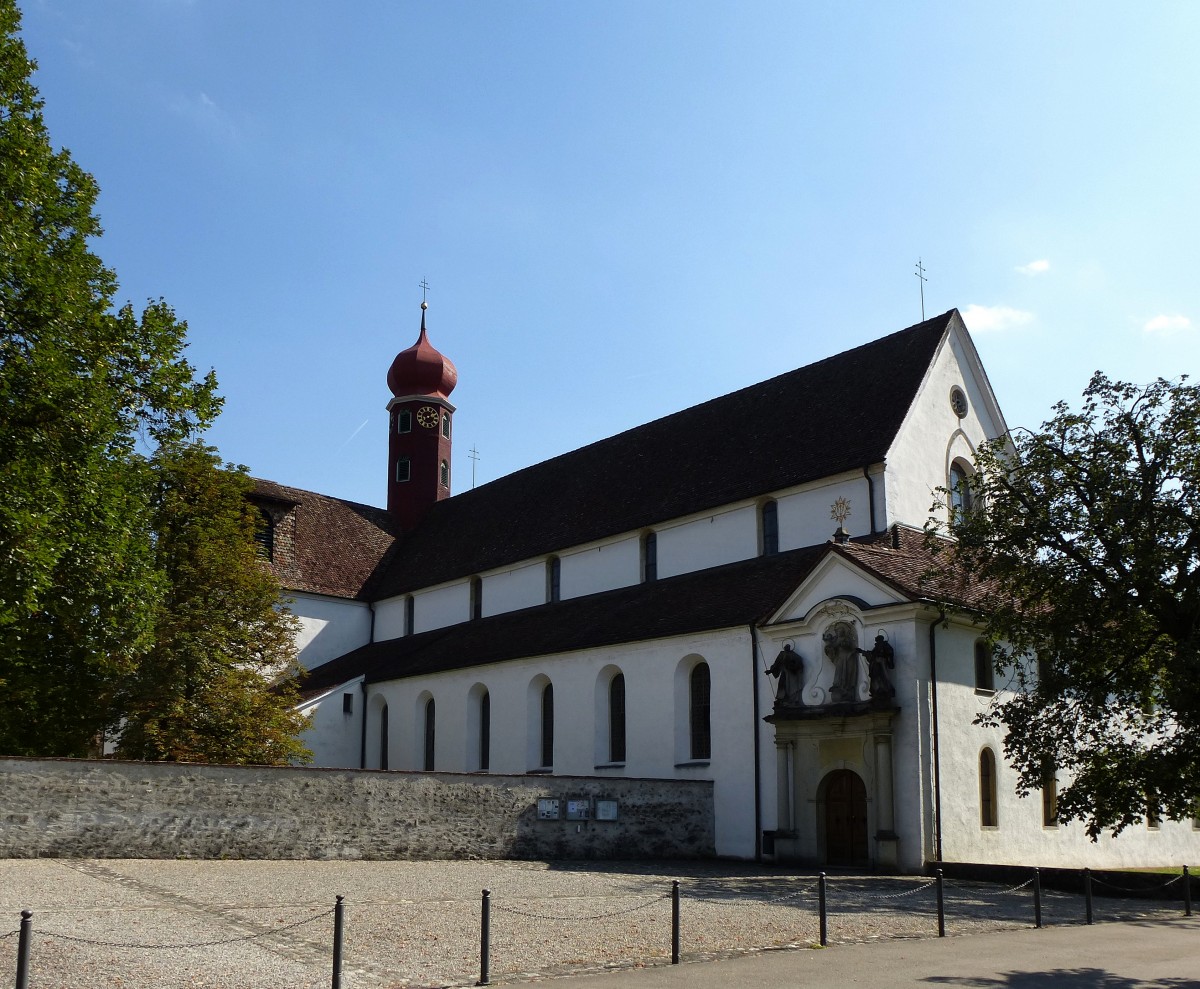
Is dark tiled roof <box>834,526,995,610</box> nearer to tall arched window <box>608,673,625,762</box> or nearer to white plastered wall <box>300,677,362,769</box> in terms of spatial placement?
tall arched window <box>608,673,625,762</box>

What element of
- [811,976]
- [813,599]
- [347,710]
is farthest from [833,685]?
[347,710]

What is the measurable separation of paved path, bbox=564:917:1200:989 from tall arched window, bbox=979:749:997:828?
33.0ft

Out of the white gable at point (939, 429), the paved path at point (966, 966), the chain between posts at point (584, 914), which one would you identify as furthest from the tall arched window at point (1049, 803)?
the chain between posts at point (584, 914)

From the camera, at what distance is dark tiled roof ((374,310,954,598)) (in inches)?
1205

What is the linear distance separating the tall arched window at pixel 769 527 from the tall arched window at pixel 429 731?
40.4 feet

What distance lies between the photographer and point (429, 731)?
37688mm

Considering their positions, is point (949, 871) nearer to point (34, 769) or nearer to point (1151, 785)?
point (1151, 785)

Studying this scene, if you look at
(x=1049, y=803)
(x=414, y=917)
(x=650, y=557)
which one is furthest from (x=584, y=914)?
(x=650, y=557)

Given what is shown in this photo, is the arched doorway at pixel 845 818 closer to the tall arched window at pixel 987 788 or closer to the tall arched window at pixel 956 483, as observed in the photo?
the tall arched window at pixel 987 788

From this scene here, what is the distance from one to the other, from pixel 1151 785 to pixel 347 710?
1005 inches

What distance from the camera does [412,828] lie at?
2466 cm

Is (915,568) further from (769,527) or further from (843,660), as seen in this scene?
(769,527)

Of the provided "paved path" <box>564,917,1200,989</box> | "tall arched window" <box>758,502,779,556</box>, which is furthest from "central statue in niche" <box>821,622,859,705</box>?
"paved path" <box>564,917,1200,989</box>

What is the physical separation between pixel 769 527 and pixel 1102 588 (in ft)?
33.0
